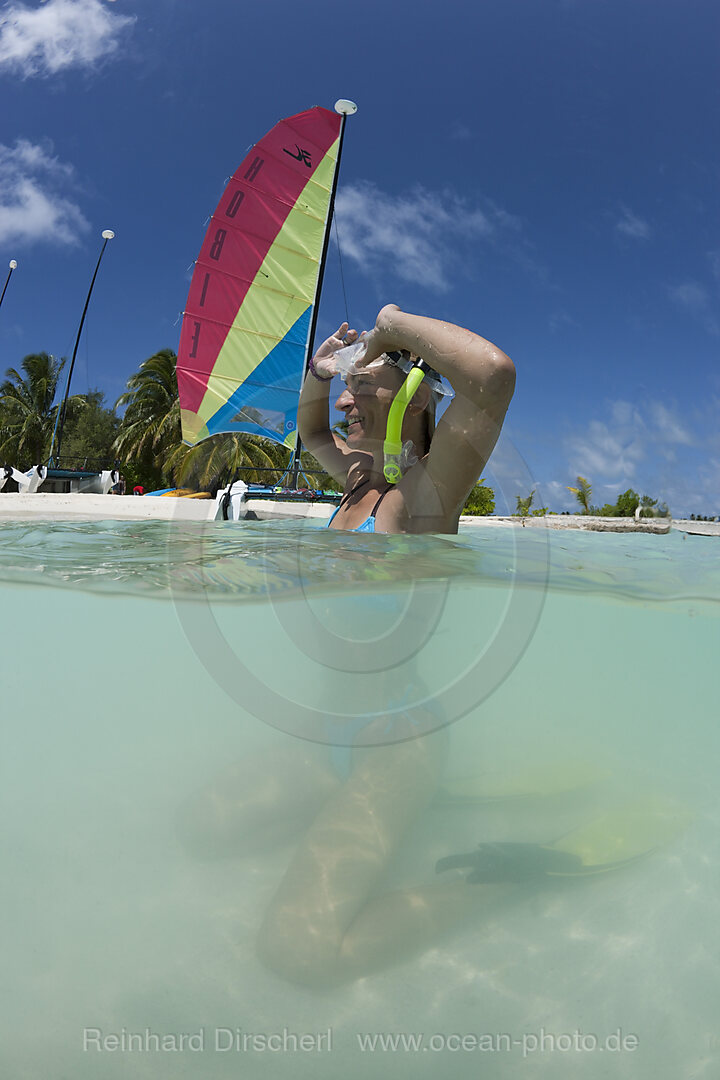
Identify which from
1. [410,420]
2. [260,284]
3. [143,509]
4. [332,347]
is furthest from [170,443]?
[410,420]

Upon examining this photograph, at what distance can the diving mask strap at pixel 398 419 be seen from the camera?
3062mm

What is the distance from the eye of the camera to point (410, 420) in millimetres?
3510

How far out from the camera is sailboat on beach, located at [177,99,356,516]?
1672 cm

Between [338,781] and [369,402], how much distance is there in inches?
96.2

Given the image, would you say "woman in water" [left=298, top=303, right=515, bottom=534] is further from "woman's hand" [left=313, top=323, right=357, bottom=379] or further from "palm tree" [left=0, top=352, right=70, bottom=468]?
"palm tree" [left=0, top=352, right=70, bottom=468]

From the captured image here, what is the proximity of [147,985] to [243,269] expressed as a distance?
18.5 metres

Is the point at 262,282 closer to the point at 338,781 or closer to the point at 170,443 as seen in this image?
the point at 170,443

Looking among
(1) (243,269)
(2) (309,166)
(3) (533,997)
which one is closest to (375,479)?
(3) (533,997)

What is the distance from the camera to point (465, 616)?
2.81m

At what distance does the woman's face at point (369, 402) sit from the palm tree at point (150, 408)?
88.9 ft

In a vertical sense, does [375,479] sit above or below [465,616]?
above

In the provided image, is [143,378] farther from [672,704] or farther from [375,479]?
[672,704]

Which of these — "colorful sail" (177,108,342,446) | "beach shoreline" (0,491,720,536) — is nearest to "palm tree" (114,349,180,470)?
"colorful sail" (177,108,342,446)

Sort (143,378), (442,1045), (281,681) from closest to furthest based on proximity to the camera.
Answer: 1. (442,1045)
2. (281,681)
3. (143,378)
